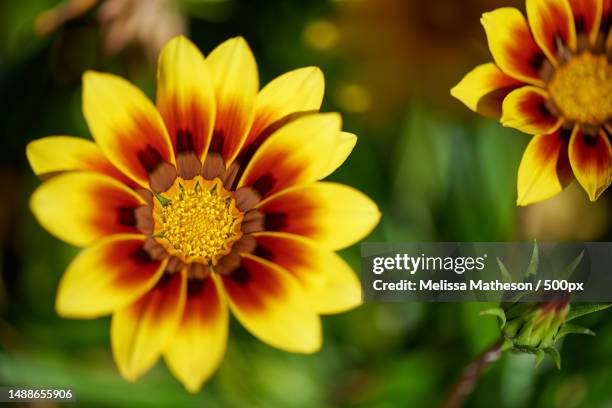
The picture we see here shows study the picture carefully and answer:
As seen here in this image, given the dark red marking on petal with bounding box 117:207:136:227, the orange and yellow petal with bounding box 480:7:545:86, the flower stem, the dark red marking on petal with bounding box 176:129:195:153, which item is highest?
the orange and yellow petal with bounding box 480:7:545:86

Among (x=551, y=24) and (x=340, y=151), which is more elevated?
(x=551, y=24)

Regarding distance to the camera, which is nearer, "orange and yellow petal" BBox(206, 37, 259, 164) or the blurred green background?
"orange and yellow petal" BBox(206, 37, 259, 164)

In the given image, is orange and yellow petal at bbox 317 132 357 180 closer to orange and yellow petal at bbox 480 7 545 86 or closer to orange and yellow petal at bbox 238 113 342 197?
orange and yellow petal at bbox 238 113 342 197

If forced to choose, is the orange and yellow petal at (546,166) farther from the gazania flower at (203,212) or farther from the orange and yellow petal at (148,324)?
the orange and yellow petal at (148,324)

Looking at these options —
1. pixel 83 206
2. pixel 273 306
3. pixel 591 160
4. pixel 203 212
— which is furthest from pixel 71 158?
pixel 591 160

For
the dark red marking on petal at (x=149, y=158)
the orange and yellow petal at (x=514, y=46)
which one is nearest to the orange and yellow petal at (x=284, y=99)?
the dark red marking on petal at (x=149, y=158)

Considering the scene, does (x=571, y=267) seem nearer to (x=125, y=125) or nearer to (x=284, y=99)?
(x=284, y=99)

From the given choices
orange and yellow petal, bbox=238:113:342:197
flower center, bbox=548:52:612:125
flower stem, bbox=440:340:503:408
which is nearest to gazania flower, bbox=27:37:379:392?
orange and yellow petal, bbox=238:113:342:197
